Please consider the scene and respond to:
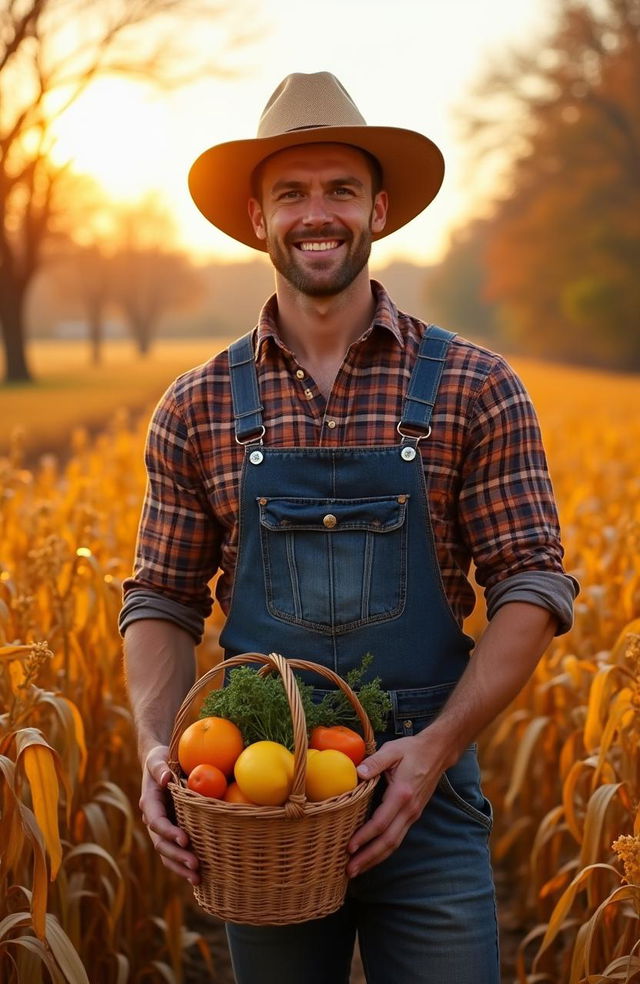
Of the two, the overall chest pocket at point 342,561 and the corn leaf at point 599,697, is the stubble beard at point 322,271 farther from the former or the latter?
the corn leaf at point 599,697

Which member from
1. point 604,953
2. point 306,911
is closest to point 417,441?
point 306,911

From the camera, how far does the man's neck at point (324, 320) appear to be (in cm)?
226

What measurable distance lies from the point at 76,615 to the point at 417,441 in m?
1.62

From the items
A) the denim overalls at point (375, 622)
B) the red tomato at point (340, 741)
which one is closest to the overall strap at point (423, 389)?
the denim overalls at point (375, 622)

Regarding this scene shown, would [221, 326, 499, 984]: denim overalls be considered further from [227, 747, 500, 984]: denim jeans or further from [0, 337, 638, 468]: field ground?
[0, 337, 638, 468]: field ground

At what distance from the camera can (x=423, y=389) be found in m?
2.14

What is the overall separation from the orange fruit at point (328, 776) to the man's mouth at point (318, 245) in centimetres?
97

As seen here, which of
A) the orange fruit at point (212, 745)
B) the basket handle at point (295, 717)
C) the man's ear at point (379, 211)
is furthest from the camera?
the man's ear at point (379, 211)

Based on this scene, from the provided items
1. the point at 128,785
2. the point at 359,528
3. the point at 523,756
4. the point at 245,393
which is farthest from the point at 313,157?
the point at 128,785

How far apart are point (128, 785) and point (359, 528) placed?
1699mm

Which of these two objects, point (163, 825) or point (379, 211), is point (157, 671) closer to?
point (163, 825)

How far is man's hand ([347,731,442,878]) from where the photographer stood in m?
1.86

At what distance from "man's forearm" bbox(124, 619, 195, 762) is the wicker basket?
1.09ft

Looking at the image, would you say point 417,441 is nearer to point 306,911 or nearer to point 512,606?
point 512,606
